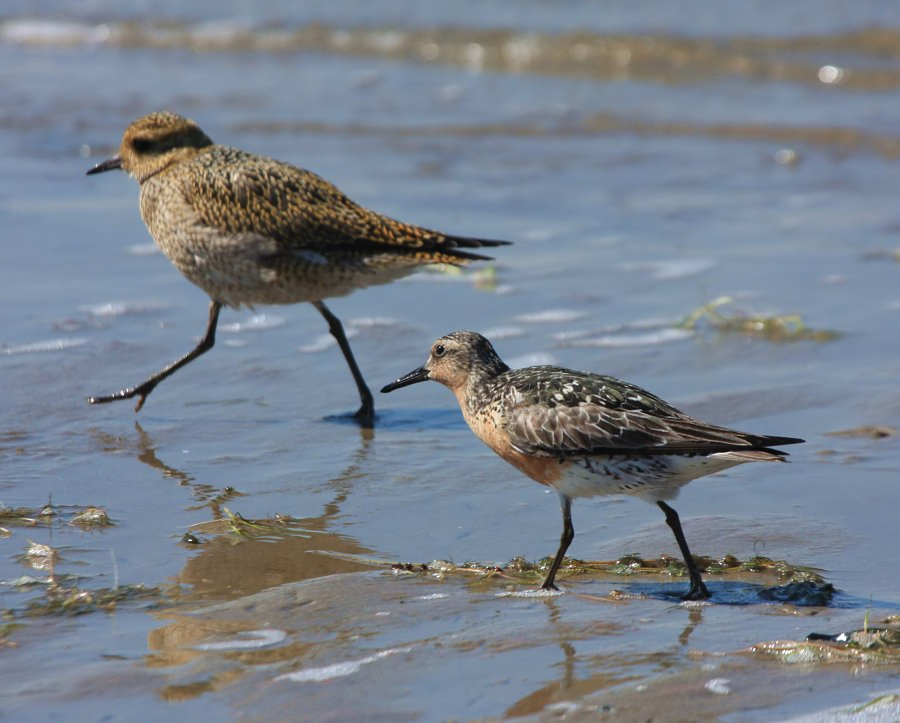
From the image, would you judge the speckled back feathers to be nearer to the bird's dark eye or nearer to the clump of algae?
the bird's dark eye

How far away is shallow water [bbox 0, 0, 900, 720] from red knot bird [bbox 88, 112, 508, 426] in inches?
20.5

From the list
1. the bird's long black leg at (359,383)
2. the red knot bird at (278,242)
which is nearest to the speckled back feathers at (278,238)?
the red knot bird at (278,242)

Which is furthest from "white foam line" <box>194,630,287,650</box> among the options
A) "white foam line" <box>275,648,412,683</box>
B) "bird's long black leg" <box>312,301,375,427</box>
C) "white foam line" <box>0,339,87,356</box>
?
"white foam line" <box>0,339,87,356</box>

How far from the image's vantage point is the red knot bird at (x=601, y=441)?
4980mm

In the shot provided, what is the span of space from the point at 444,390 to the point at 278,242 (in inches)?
50.9

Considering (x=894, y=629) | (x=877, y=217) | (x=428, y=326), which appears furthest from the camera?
(x=877, y=217)

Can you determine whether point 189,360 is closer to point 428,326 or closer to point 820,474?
point 428,326

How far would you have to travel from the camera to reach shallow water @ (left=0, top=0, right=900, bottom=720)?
14.4 feet

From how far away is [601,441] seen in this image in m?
5.13

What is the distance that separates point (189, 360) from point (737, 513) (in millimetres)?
3144

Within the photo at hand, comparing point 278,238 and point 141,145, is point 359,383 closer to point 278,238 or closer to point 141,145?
point 278,238

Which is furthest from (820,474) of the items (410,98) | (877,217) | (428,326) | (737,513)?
(410,98)

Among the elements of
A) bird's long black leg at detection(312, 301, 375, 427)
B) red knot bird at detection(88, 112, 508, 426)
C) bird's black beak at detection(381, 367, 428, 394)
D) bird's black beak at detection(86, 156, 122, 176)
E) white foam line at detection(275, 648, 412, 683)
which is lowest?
white foam line at detection(275, 648, 412, 683)

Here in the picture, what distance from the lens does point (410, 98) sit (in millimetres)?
14891
